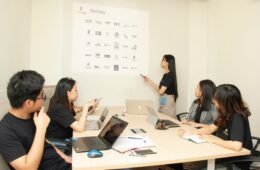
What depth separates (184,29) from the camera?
4207 millimetres

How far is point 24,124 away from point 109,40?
8.29 feet

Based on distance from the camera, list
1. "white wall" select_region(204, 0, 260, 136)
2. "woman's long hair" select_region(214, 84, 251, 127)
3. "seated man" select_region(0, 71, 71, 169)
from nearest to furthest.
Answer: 1. "seated man" select_region(0, 71, 71, 169)
2. "woman's long hair" select_region(214, 84, 251, 127)
3. "white wall" select_region(204, 0, 260, 136)

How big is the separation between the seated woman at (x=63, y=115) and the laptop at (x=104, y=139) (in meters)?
0.25

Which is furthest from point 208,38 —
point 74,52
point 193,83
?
point 74,52

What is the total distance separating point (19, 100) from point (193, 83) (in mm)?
3461

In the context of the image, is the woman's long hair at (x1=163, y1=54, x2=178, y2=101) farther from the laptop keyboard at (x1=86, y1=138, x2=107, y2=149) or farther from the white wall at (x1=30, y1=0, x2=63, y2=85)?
the laptop keyboard at (x1=86, y1=138, x2=107, y2=149)

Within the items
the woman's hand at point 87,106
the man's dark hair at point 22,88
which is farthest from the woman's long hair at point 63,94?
the man's dark hair at point 22,88

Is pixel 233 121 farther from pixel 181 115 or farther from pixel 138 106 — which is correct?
pixel 181 115

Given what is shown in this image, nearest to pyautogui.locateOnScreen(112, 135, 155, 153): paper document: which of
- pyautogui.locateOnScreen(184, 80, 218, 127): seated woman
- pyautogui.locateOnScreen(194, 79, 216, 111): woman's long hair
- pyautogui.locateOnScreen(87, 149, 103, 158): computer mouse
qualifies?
pyautogui.locateOnScreen(87, 149, 103, 158): computer mouse

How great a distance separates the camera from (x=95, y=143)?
5.89ft

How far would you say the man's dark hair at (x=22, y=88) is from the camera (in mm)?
1443

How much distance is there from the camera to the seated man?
52.9 inches

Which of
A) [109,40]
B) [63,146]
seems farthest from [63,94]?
[109,40]

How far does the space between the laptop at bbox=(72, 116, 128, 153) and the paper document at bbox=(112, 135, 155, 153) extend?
67mm
